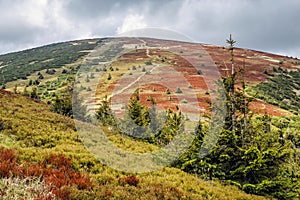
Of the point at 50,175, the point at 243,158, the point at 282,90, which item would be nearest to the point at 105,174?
the point at 50,175

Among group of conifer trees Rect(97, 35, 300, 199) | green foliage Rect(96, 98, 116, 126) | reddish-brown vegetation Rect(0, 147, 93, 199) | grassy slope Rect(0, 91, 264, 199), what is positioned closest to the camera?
reddish-brown vegetation Rect(0, 147, 93, 199)

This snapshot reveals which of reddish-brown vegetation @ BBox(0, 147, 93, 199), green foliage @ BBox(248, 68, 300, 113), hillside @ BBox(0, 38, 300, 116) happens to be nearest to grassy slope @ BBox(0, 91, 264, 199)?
reddish-brown vegetation @ BBox(0, 147, 93, 199)

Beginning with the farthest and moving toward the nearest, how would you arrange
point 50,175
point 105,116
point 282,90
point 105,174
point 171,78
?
1. point 282,90
2. point 171,78
3. point 105,116
4. point 105,174
5. point 50,175

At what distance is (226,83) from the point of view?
13742mm

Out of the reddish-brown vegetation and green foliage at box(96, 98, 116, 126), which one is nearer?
the reddish-brown vegetation

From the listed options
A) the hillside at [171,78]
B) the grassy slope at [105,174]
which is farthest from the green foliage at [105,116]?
the hillside at [171,78]

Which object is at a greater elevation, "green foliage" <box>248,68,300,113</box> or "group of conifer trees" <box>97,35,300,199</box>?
"green foliage" <box>248,68,300,113</box>

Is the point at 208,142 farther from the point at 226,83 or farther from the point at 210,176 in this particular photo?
the point at 226,83

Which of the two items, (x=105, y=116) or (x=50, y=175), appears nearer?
(x=50, y=175)

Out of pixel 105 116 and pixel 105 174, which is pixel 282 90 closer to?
pixel 105 116

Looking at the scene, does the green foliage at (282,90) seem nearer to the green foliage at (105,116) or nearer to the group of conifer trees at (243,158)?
the green foliage at (105,116)

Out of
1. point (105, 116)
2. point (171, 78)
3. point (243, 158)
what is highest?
point (171, 78)

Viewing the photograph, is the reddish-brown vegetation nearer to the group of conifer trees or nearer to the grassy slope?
the grassy slope

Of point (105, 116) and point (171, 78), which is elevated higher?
point (171, 78)
